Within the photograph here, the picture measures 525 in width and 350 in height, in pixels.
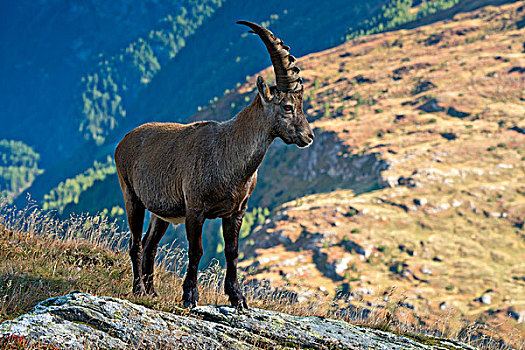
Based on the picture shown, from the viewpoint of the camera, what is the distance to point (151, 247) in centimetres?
943

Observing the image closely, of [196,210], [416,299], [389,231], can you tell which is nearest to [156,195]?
[196,210]

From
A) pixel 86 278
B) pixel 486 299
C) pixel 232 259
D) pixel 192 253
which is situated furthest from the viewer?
pixel 486 299

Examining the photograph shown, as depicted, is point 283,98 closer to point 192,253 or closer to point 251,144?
point 251,144

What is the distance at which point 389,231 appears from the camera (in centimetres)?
8556

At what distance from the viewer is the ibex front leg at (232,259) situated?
319 inches

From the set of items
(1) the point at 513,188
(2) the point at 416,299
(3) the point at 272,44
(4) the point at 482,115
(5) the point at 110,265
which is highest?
(4) the point at 482,115

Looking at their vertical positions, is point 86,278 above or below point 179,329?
above

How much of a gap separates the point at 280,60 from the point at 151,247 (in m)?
3.94

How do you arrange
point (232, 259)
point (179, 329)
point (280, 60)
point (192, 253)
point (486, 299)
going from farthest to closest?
point (486, 299)
point (232, 259)
point (192, 253)
point (280, 60)
point (179, 329)

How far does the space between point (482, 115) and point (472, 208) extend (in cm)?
2820

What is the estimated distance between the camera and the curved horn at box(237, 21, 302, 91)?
764cm

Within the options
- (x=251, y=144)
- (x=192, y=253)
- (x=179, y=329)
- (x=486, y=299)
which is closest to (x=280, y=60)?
(x=251, y=144)

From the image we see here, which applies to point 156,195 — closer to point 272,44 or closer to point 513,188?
point 272,44

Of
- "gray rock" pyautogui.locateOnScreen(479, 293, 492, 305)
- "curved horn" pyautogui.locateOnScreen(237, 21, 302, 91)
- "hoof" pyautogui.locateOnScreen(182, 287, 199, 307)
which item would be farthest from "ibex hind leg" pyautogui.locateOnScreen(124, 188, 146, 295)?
"gray rock" pyautogui.locateOnScreen(479, 293, 492, 305)
